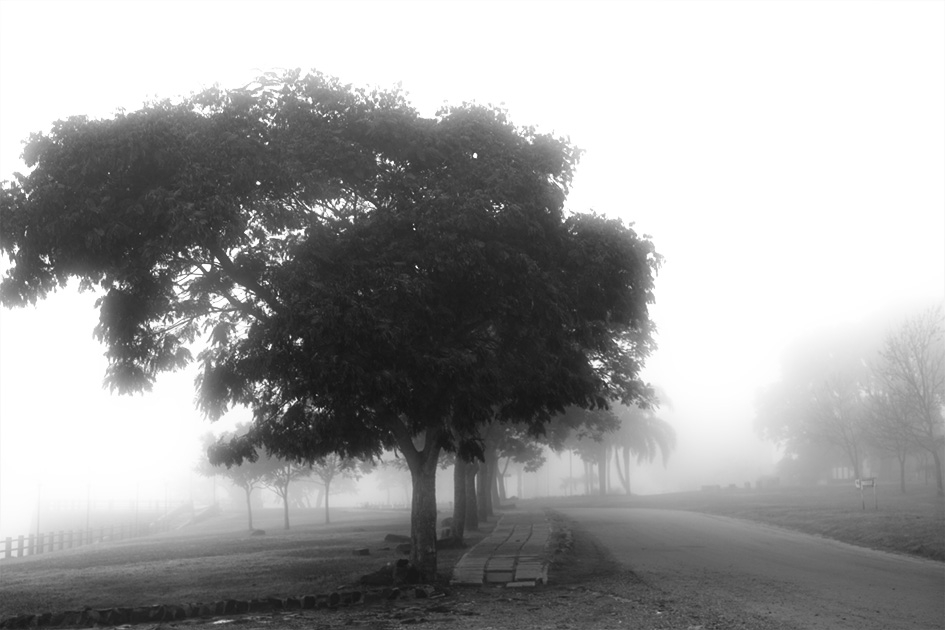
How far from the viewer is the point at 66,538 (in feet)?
200

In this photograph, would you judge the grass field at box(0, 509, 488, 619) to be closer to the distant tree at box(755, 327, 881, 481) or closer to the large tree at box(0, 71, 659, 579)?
the large tree at box(0, 71, 659, 579)

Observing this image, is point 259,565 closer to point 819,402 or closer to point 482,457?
point 482,457

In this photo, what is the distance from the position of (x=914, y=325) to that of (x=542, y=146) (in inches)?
1429

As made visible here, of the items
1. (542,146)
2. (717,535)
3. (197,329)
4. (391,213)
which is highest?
(542,146)

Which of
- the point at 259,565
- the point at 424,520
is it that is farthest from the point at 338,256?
the point at 259,565

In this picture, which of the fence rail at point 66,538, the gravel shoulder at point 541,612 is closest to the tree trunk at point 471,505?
the gravel shoulder at point 541,612

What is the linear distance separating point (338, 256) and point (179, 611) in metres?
7.25

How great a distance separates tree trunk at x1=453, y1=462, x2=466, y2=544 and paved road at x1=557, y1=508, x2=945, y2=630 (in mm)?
4741

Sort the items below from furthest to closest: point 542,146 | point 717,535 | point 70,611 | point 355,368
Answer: point 717,535, point 542,146, point 355,368, point 70,611

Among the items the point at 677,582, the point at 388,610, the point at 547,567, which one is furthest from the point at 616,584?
the point at 388,610

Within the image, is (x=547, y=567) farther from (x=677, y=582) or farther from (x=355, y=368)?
(x=355, y=368)

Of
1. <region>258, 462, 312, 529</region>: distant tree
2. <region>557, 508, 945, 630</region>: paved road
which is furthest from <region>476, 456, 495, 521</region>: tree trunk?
<region>557, 508, 945, 630</region>: paved road

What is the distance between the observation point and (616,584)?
18359 millimetres

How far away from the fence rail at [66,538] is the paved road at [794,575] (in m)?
34.0
